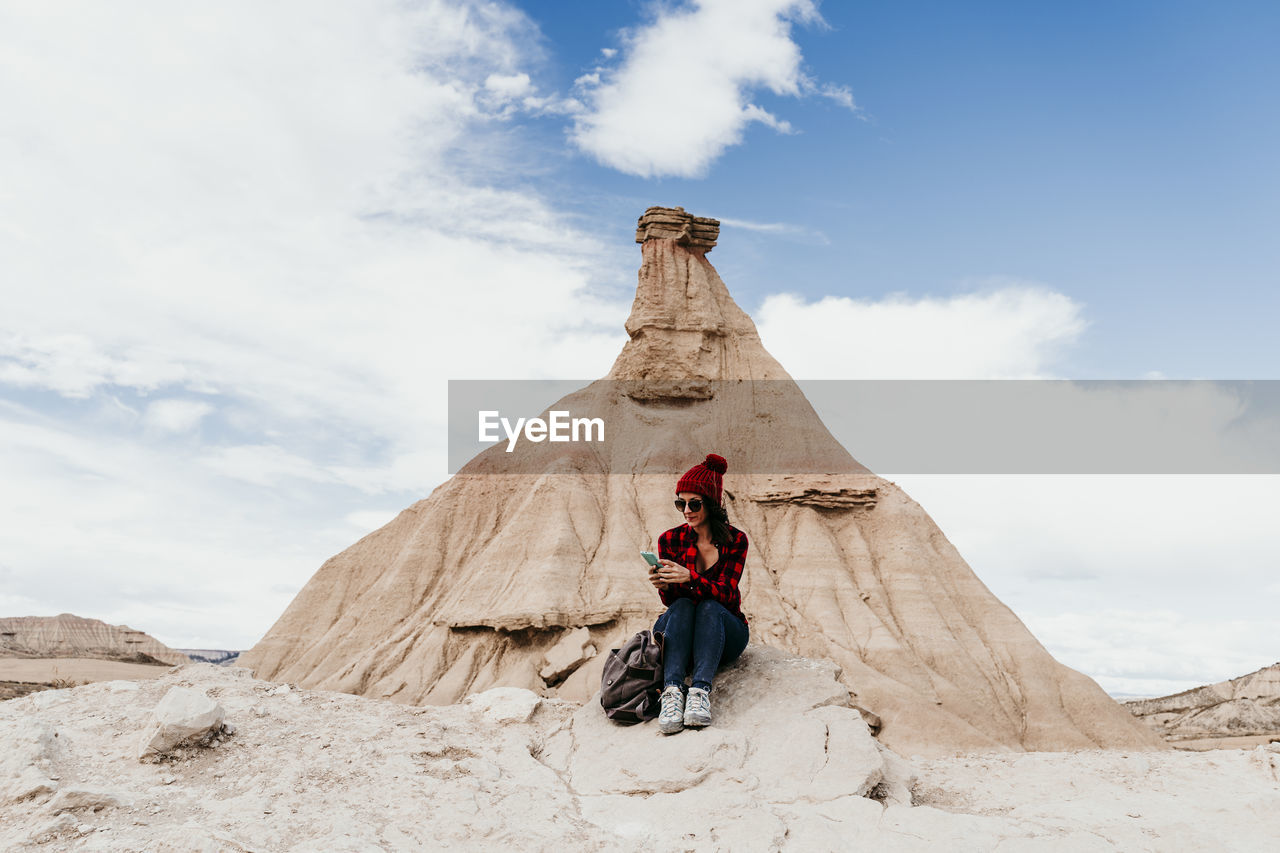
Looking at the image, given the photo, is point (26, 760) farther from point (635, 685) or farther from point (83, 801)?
point (635, 685)

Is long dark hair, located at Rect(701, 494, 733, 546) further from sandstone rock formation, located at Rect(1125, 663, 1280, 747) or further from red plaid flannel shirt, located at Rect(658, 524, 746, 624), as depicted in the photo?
sandstone rock formation, located at Rect(1125, 663, 1280, 747)

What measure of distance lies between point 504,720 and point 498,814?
169 cm

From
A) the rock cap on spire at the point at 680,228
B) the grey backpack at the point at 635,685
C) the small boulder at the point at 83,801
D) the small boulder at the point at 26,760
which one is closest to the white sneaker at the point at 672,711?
the grey backpack at the point at 635,685

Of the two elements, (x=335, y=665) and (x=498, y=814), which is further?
(x=335, y=665)

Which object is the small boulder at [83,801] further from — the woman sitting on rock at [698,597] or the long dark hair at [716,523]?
the long dark hair at [716,523]

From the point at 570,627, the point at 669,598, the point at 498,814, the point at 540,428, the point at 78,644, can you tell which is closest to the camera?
the point at 498,814

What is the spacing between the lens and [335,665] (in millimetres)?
24719

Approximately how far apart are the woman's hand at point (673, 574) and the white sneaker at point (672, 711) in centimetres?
68

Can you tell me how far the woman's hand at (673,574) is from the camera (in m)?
6.03

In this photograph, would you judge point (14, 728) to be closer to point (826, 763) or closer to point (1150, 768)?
point (826, 763)

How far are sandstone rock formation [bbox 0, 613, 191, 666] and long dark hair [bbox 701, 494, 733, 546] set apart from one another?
44116mm

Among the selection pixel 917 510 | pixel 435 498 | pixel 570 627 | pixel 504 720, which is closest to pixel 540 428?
pixel 435 498

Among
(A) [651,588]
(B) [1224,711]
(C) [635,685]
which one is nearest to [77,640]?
(A) [651,588]

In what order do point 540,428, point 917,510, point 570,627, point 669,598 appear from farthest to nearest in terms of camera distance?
point 540,428 < point 917,510 < point 570,627 < point 669,598
